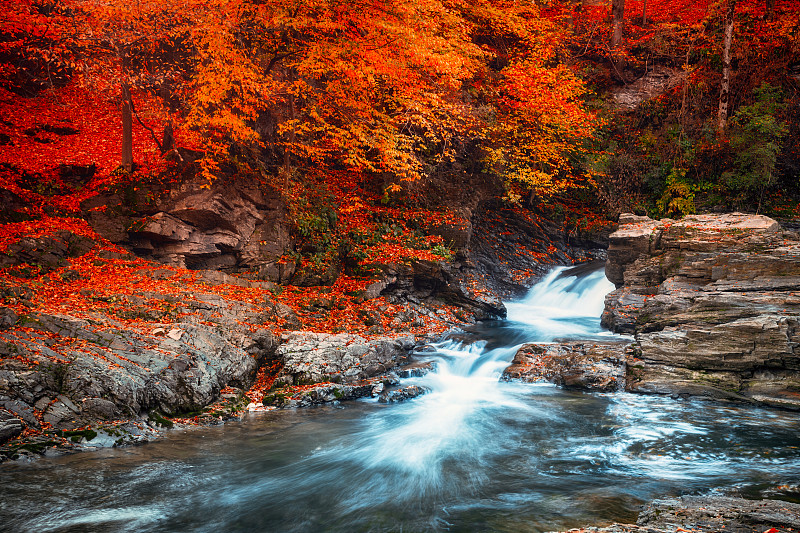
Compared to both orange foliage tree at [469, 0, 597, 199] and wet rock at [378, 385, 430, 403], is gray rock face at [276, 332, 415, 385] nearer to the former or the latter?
wet rock at [378, 385, 430, 403]

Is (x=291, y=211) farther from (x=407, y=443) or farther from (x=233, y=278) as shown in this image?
(x=407, y=443)

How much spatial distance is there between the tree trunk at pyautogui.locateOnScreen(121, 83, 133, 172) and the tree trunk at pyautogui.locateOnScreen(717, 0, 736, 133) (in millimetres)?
18644

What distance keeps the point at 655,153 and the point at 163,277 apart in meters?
17.1

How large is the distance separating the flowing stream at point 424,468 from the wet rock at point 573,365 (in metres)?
0.43

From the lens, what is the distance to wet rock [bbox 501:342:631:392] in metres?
9.30

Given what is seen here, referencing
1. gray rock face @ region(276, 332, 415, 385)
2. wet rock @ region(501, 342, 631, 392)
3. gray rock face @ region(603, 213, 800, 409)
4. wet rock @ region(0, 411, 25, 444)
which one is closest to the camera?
wet rock @ region(0, 411, 25, 444)

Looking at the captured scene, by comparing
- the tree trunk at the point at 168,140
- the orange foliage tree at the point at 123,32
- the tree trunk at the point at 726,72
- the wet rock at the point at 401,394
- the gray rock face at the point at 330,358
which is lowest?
the wet rock at the point at 401,394

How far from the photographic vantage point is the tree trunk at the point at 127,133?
11.1m

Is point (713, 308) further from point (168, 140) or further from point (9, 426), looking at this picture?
point (168, 140)

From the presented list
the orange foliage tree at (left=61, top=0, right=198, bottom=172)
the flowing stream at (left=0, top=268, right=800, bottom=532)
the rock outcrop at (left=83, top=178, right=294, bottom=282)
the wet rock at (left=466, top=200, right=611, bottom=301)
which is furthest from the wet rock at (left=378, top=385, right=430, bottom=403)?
the orange foliage tree at (left=61, top=0, right=198, bottom=172)

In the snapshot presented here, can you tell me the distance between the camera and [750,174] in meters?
14.7

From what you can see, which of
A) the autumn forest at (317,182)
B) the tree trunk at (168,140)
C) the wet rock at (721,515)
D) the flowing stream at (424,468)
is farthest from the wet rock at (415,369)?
the tree trunk at (168,140)

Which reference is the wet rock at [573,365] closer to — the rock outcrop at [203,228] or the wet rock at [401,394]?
the wet rock at [401,394]

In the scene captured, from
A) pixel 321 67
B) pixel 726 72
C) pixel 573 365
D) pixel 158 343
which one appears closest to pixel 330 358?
pixel 158 343
